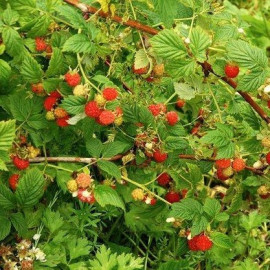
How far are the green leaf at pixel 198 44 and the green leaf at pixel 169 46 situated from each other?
28mm

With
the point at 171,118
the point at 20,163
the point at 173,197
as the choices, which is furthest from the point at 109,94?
the point at 173,197

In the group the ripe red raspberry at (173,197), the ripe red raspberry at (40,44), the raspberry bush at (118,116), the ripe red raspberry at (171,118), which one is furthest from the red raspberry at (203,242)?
the ripe red raspberry at (40,44)

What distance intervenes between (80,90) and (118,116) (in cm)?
12

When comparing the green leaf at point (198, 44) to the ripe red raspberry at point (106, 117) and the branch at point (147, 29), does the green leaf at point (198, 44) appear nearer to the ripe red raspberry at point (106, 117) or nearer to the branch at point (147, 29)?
the branch at point (147, 29)

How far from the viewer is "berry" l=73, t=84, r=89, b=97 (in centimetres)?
140

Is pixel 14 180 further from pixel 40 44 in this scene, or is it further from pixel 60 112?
pixel 40 44

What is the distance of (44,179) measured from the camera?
1.59 meters

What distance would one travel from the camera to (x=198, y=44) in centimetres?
137

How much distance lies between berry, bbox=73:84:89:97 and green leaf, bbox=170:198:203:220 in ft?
1.40

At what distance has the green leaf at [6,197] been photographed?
1570 millimetres

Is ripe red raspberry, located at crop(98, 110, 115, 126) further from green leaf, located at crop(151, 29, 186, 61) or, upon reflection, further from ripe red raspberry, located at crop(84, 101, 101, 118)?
green leaf, located at crop(151, 29, 186, 61)

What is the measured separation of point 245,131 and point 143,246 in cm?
75

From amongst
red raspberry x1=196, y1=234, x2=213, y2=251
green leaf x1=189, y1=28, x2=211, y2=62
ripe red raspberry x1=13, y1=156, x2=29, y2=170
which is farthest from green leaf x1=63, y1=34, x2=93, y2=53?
red raspberry x1=196, y1=234, x2=213, y2=251

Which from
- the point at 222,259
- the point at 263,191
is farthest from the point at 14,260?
the point at 263,191
